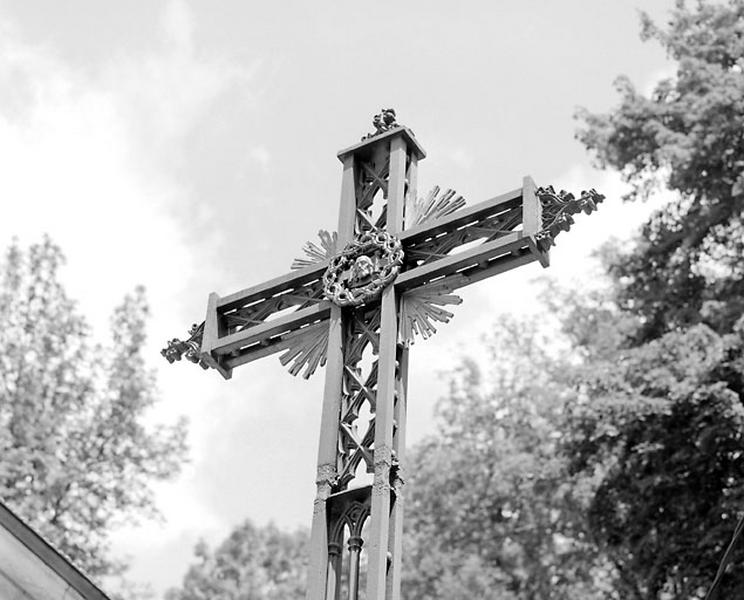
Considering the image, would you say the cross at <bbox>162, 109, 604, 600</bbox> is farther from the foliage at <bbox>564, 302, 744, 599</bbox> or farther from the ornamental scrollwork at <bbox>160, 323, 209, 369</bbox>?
the foliage at <bbox>564, 302, 744, 599</bbox>

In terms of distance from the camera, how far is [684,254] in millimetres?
17078

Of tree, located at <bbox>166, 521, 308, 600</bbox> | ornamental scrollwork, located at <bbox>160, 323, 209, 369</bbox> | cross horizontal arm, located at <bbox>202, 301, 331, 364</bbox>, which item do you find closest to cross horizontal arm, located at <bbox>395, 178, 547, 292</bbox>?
cross horizontal arm, located at <bbox>202, 301, 331, 364</bbox>

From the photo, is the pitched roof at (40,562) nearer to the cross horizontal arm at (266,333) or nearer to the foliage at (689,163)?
the cross horizontal arm at (266,333)

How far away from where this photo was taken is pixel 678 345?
51.8 ft

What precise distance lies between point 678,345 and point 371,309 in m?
10.1

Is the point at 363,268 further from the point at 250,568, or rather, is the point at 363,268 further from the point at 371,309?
the point at 250,568

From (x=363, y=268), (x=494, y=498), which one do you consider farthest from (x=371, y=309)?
(x=494, y=498)

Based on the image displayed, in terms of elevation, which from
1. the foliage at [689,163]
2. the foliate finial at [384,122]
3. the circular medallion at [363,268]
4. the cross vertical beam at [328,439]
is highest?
the foliage at [689,163]

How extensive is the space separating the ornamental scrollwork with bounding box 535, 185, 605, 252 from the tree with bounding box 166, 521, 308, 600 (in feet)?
83.7

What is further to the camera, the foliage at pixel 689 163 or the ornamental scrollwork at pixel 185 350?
the foliage at pixel 689 163

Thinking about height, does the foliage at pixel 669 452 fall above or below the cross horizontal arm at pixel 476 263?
above

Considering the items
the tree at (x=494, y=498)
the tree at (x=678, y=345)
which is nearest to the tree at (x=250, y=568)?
the tree at (x=494, y=498)

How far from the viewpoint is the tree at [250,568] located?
102 feet

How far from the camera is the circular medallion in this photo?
6.34 metres
